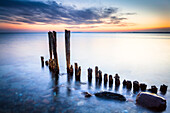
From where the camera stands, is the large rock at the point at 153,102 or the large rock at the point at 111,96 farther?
the large rock at the point at 111,96

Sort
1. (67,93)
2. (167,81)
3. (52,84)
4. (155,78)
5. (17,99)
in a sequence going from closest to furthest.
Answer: (17,99), (67,93), (52,84), (167,81), (155,78)

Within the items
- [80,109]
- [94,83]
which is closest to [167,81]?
[94,83]

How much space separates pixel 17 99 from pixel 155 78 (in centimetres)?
1148

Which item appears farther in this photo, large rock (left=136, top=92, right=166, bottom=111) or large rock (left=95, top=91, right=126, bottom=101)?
large rock (left=95, top=91, right=126, bottom=101)

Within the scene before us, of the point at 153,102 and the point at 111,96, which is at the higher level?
the point at 153,102

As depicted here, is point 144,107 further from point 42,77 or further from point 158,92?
point 42,77

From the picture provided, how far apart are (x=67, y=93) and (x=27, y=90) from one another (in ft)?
8.98

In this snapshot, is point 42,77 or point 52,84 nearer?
point 52,84

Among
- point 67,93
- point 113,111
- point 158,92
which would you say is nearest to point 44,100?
point 67,93

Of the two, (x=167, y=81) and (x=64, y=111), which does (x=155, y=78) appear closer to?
(x=167, y=81)

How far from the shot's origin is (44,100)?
6438mm

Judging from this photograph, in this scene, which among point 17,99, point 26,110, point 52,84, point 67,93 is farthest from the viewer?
point 52,84

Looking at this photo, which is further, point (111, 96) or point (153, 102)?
point (111, 96)

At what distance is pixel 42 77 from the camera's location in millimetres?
10203
